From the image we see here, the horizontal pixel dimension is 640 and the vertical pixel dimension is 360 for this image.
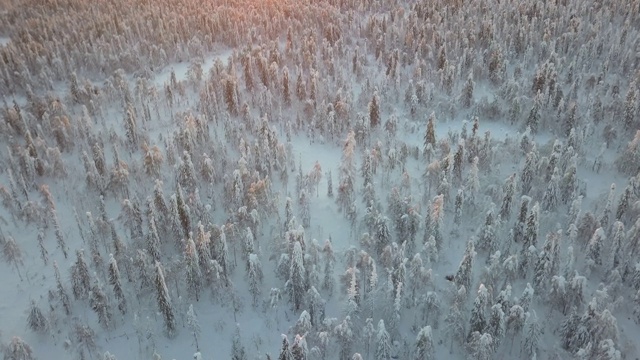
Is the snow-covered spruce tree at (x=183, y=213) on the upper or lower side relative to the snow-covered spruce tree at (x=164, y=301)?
upper

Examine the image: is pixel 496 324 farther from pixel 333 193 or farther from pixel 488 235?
pixel 333 193

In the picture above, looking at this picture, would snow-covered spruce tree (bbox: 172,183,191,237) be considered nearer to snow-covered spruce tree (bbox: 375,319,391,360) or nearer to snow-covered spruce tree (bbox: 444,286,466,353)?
snow-covered spruce tree (bbox: 375,319,391,360)

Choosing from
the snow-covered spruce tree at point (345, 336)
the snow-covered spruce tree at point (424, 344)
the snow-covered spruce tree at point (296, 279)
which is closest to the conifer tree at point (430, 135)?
the snow-covered spruce tree at point (296, 279)

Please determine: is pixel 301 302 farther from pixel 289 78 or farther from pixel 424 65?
pixel 424 65

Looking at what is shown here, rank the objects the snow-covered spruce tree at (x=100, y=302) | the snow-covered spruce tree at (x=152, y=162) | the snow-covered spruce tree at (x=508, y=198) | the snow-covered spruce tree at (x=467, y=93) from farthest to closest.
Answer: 1. the snow-covered spruce tree at (x=467, y=93)
2. the snow-covered spruce tree at (x=152, y=162)
3. the snow-covered spruce tree at (x=508, y=198)
4. the snow-covered spruce tree at (x=100, y=302)

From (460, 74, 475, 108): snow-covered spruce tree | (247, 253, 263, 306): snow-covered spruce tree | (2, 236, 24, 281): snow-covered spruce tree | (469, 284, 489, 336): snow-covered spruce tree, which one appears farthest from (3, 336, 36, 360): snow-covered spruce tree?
(460, 74, 475, 108): snow-covered spruce tree

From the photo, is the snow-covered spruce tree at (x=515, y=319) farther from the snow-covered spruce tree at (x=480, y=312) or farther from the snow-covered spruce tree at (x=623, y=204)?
the snow-covered spruce tree at (x=623, y=204)
